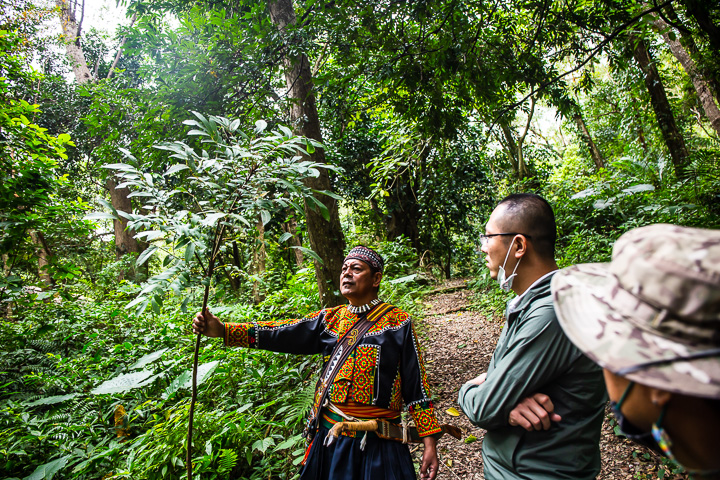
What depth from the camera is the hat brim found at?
1.97 feet

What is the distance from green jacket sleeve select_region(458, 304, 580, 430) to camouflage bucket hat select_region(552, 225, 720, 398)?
0.58 metres

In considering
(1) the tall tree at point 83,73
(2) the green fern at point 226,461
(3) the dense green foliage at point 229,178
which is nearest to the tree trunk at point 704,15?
(3) the dense green foliage at point 229,178

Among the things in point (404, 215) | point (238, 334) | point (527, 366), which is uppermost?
point (404, 215)

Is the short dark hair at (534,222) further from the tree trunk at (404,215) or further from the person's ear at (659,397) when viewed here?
the tree trunk at (404,215)

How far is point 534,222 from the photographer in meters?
1.58

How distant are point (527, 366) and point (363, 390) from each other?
Answer: 93 centimetres

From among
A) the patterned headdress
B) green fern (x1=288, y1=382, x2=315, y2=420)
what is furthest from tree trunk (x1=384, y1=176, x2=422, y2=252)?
the patterned headdress

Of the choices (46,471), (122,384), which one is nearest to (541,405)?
(122,384)

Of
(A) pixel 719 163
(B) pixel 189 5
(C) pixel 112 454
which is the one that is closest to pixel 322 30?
(B) pixel 189 5

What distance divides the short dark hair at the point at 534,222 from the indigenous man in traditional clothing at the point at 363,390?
883mm

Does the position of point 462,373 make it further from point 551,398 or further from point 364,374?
point 551,398

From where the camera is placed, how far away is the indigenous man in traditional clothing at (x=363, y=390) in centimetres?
188

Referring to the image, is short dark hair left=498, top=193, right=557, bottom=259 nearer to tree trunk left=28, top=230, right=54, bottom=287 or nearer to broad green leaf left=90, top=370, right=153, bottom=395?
broad green leaf left=90, top=370, right=153, bottom=395

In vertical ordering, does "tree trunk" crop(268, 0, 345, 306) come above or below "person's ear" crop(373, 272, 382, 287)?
above
